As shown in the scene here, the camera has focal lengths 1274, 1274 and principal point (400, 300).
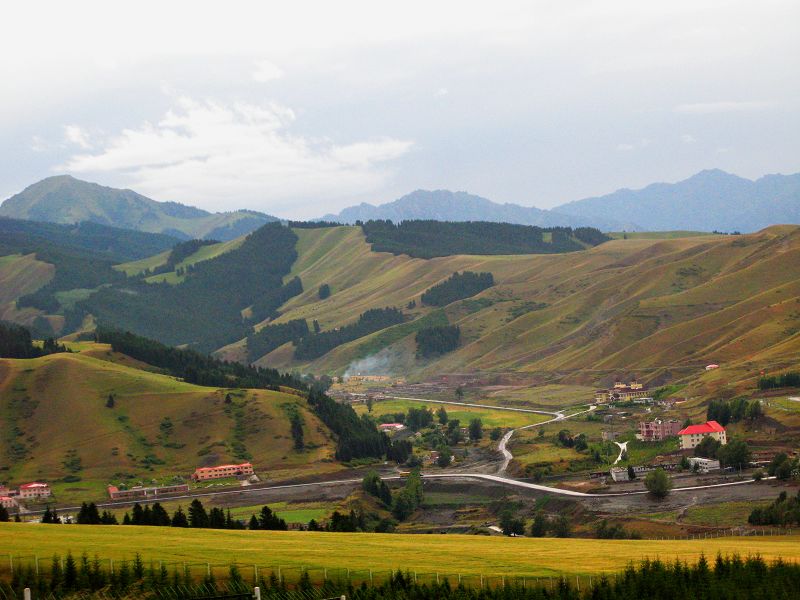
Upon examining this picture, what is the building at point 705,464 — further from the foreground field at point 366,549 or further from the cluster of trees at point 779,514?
the foreground field at point 366,549

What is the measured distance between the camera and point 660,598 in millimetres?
87125

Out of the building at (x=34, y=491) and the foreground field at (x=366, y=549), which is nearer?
the foreground field at (x=366, y=549)

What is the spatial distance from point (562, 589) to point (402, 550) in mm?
18089

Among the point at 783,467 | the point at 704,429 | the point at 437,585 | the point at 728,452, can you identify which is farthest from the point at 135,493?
the point at 437,585

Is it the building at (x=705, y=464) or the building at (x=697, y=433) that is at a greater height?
the building at (x=697, y=433)

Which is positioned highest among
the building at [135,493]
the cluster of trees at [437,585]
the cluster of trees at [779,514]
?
the cluster of trees at [437,585]

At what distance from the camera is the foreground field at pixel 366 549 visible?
92.5 metres

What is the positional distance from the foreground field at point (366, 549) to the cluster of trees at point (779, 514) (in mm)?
14973

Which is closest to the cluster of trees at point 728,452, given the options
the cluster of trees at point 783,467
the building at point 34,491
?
the cluster of trees at point 783,467

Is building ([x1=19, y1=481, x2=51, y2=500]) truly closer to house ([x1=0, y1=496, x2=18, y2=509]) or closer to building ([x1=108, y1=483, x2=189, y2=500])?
house ([x1=0, y1=496, x2=18, y2=509])

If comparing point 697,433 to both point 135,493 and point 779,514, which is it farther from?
point 135,493

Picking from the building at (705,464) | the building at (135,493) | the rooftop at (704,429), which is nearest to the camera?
the building at (705,464)

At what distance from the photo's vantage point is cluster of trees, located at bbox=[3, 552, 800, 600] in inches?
3258

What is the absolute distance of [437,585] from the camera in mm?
87250
